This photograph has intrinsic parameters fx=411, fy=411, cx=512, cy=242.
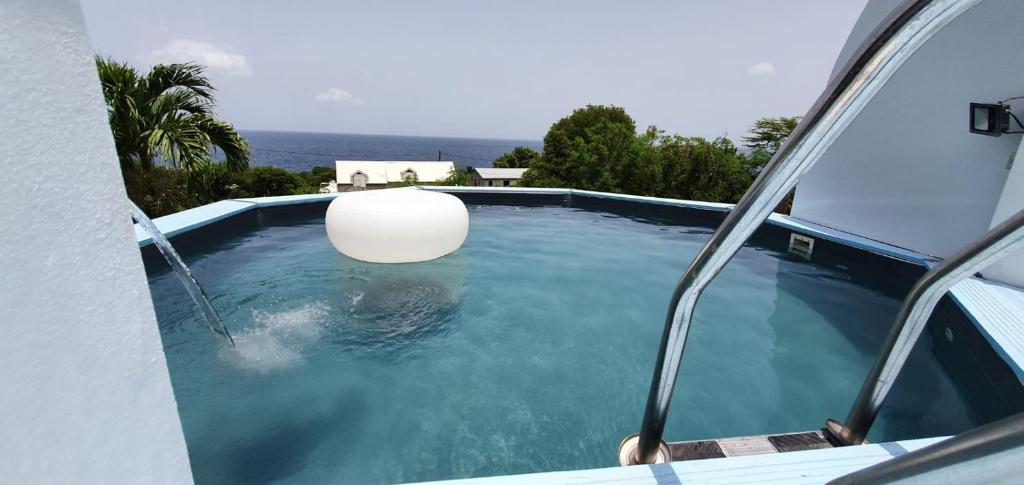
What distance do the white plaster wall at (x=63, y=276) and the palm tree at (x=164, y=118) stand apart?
969 centimetres

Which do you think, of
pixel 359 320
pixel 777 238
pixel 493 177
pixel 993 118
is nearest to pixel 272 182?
pixel 493 177

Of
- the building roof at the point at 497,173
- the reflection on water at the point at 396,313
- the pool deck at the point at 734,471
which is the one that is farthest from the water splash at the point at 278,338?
the building roof at the point at 497,173

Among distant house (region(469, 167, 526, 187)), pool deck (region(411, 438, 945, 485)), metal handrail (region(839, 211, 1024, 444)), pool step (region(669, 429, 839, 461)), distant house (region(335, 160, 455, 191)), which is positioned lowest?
distant house (region(335, 160, 455, 191))

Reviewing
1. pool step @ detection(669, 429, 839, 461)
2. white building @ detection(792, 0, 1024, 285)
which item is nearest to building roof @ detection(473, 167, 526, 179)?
white building @ detection(792, 0, 1024, 285)

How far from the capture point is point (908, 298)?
1.64 meters

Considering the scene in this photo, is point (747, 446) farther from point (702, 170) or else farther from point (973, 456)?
point (702, 170)

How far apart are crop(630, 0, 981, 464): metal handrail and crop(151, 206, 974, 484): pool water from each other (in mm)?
1783

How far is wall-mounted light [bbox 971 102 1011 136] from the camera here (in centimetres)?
512

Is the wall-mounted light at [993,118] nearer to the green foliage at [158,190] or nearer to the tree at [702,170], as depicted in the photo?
the tree at [702,170]

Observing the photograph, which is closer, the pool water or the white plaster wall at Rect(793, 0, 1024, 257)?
the pool water

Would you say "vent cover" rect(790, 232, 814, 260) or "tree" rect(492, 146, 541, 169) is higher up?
"vent cover" rect(790, 232, 814, 260)

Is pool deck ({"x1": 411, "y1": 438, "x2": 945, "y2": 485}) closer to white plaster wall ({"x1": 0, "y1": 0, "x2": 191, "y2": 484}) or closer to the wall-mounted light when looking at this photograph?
white plaster wall ({"x1": 0, "y1": 0, "x2": 191, "y2": 484})

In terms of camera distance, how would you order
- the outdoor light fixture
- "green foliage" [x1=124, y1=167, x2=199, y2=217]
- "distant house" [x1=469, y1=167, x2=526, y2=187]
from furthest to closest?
"distant house" [x1=469, y1=167, x2=526, y2=187] → "green foliage" [x1=124, y1=167, x2=199, y2=217] → the outdoor light fixture

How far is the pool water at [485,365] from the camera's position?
2.61m
